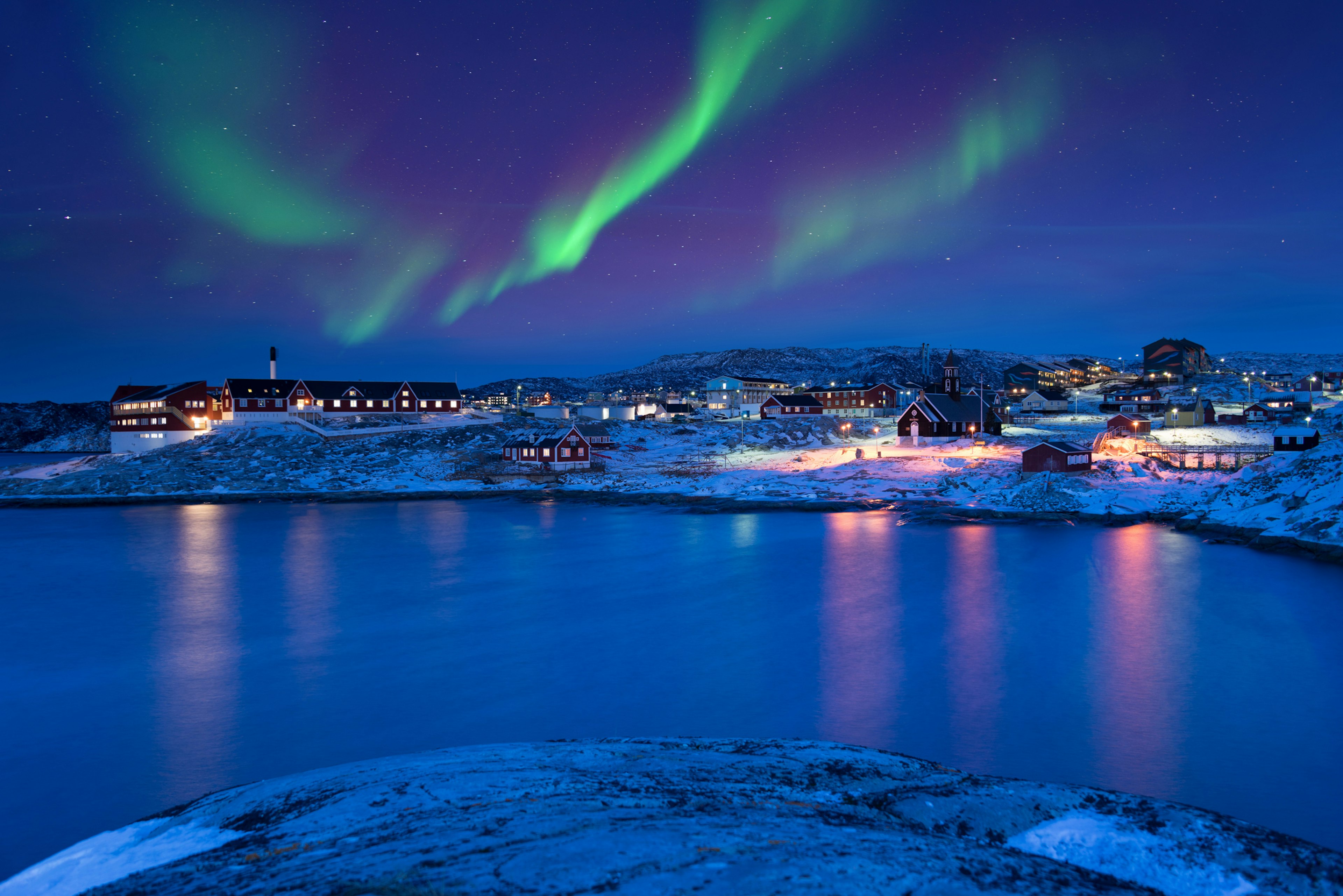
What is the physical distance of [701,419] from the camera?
94.3 metres

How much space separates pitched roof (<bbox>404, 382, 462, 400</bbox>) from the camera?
3228 inches

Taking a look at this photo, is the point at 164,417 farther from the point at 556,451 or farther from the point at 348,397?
the point at 556,451

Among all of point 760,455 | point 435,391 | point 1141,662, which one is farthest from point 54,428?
point 1141,662

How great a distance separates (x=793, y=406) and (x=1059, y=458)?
5629 cm

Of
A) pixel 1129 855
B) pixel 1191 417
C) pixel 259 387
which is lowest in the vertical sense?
pixel 1129 855

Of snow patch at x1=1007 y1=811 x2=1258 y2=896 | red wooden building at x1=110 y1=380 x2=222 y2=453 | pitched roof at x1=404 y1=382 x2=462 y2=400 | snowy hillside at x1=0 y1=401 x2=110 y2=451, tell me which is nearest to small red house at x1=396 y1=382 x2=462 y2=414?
pitched roof at x1=404 y1=382 x2=462 y2=400

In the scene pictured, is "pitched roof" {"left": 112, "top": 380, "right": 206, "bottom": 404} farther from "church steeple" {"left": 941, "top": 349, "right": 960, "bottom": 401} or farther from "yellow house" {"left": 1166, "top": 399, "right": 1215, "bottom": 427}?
"yellow house" {"left": 1166, "top": 399, "right": 1215, "bottom": 427}

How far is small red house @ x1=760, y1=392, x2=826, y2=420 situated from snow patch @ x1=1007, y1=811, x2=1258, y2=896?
92.3 m

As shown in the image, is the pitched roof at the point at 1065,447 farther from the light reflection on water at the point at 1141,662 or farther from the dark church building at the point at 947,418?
the dark church building at the point at 947,418

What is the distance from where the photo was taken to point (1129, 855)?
7.32 meters

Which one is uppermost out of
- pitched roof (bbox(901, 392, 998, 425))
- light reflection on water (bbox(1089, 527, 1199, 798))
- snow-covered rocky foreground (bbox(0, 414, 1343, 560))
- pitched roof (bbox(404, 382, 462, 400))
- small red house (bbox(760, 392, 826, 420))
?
pitched roof (bbox(404, 382, 462, 400))

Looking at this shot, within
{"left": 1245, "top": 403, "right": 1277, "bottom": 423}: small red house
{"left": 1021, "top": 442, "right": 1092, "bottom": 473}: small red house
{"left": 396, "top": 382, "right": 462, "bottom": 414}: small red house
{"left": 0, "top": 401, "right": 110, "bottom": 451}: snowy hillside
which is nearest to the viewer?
{"left": 1021, "top": 442, "right": 1092, "bottom": 473}: small red house

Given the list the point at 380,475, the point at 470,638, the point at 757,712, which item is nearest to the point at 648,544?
the point at 470,638

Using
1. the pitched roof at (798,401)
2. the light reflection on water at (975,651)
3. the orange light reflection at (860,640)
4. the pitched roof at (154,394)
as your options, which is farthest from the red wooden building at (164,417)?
the light reflection on water at (975,651)
